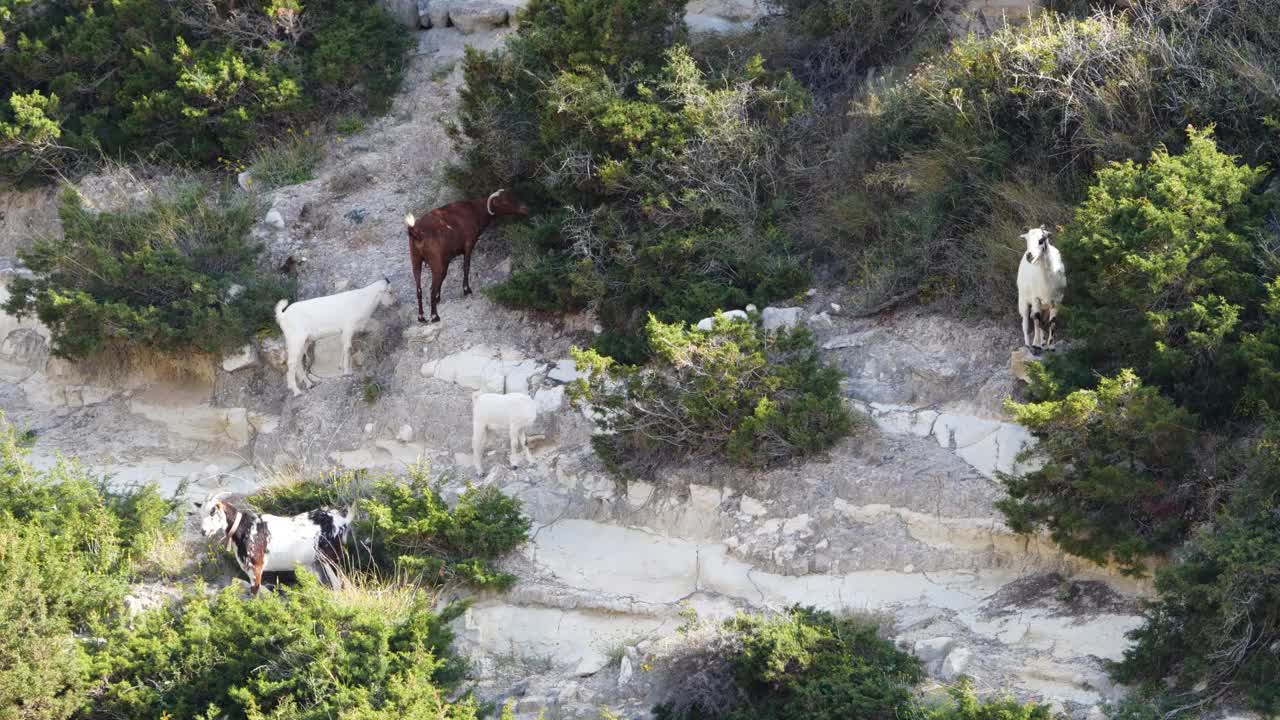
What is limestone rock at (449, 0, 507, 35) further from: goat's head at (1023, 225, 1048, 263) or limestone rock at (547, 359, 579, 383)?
goat's head at (1023, 225, 1048, 263)

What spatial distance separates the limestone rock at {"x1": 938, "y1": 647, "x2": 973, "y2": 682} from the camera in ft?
41.3

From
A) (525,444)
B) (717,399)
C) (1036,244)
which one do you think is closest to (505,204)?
(525,444)

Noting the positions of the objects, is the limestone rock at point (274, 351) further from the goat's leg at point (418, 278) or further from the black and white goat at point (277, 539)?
the black and white goat at point (277, 539)

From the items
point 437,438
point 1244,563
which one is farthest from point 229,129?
point 1244,563

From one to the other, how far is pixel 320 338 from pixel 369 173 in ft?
9.92

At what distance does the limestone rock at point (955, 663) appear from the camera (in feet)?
41.3

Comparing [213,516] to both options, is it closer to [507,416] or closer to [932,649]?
[507,416]

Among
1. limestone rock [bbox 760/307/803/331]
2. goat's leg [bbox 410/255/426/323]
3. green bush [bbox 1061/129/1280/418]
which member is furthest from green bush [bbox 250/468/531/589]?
green bush [bbox 1061/129/1280/418]

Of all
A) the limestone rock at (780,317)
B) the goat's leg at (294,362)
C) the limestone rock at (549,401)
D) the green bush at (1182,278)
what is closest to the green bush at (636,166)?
the limestone rock at (780,317)

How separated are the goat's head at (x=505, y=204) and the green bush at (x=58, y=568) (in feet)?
15.0

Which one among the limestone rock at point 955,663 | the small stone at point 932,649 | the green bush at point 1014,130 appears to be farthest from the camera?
the green bush at point 1014,130

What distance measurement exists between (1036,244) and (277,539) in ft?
22.0

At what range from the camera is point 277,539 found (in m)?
14.5

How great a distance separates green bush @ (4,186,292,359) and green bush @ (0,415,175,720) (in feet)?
5.29
